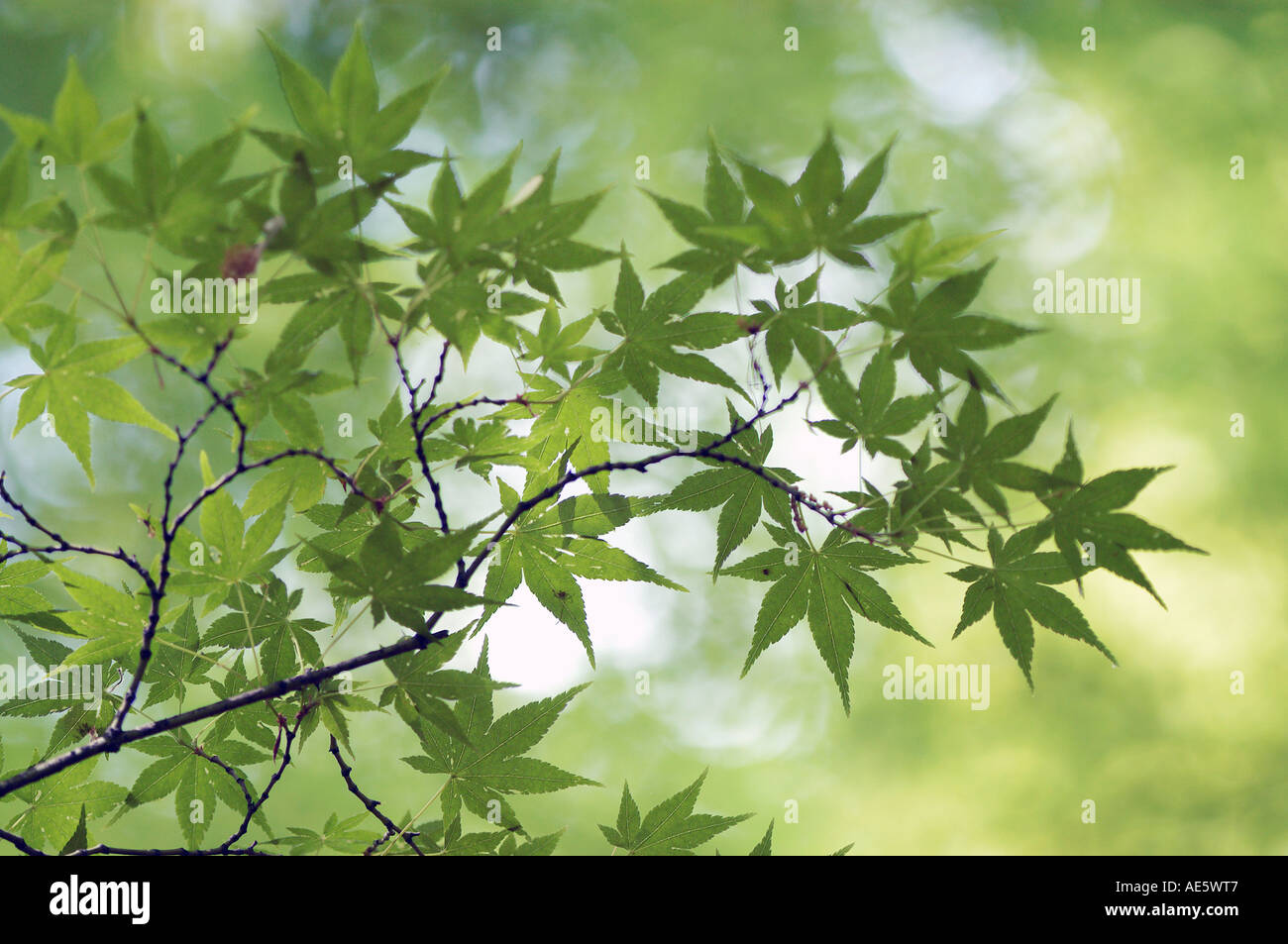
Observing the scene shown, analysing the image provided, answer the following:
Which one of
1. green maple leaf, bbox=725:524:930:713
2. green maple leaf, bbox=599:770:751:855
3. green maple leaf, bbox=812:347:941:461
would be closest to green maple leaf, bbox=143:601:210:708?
green maple leaf, bbox=599:770:751:855

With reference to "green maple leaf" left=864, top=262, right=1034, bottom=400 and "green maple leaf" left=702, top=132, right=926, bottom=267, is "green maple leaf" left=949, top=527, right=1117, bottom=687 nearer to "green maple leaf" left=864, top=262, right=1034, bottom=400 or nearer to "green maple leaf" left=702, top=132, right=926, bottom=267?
"green maple leaf" left=864, top=262, right=1034, bottom=400

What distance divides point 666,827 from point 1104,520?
46.3 inches

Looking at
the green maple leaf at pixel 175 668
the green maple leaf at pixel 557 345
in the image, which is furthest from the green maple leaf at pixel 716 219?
the green maple leaf at pixel 175 668

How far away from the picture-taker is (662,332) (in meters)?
2.00

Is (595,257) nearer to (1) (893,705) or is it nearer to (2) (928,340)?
(2) (928,340)

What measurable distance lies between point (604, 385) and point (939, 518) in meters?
0.84

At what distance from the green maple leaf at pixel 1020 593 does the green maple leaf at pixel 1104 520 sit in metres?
0.15

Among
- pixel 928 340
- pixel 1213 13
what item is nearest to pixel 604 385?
pixel 928 340

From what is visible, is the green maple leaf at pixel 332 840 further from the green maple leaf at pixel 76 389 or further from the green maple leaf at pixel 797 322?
the green maple leaf at pixel 797 322

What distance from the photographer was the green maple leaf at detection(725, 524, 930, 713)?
2.12 metres

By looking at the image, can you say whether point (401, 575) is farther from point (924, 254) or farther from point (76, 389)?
point (924, 254)

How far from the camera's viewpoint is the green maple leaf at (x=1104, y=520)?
1.64 metres

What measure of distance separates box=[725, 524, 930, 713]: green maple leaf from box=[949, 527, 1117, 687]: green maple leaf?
8.7 inches
